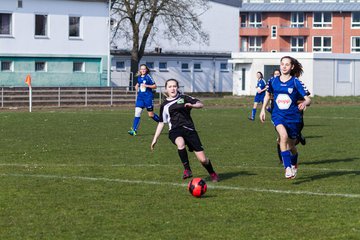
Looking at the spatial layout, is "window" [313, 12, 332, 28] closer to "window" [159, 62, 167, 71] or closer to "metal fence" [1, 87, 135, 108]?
"window" [159, 62, 167, 71]

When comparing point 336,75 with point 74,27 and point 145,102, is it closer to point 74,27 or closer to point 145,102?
point 74,27

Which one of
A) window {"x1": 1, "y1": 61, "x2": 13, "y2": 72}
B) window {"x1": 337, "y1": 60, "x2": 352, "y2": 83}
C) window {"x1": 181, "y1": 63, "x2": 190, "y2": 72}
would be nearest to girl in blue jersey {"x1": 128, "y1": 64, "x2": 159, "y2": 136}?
window {"x1": 1, "y1": 61, "x2": 13, "y2": 72}

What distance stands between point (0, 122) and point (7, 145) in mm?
11337

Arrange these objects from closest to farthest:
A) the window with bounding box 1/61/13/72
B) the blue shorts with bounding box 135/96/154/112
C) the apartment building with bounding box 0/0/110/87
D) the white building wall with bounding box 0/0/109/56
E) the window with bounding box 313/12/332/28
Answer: the blue shorts with bounding box 135/96/154/112 → the apartment building with bounding box 0/0/110/87 → the window with bounding box 1/61/13/72 → the white building wall with bounding box 0/0/109/56 → the window with bounding box 313/12/332/28

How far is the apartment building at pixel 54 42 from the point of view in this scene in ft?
188

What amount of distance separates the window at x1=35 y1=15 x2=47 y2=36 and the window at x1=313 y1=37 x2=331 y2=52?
204 ft

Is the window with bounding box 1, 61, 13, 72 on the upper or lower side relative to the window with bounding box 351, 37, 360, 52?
lower

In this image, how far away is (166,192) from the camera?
13523 mm

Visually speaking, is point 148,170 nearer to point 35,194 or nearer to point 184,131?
point 184,131

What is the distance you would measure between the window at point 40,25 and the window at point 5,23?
A: 1.80m

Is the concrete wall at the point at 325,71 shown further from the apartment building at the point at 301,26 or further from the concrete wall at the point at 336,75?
the apartment building at the point at 301,26

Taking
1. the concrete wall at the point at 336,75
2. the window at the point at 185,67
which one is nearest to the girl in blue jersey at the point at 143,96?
the concrete wall at the point at 336,75

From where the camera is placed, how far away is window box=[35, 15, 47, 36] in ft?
193

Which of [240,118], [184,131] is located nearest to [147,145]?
[184,131]
